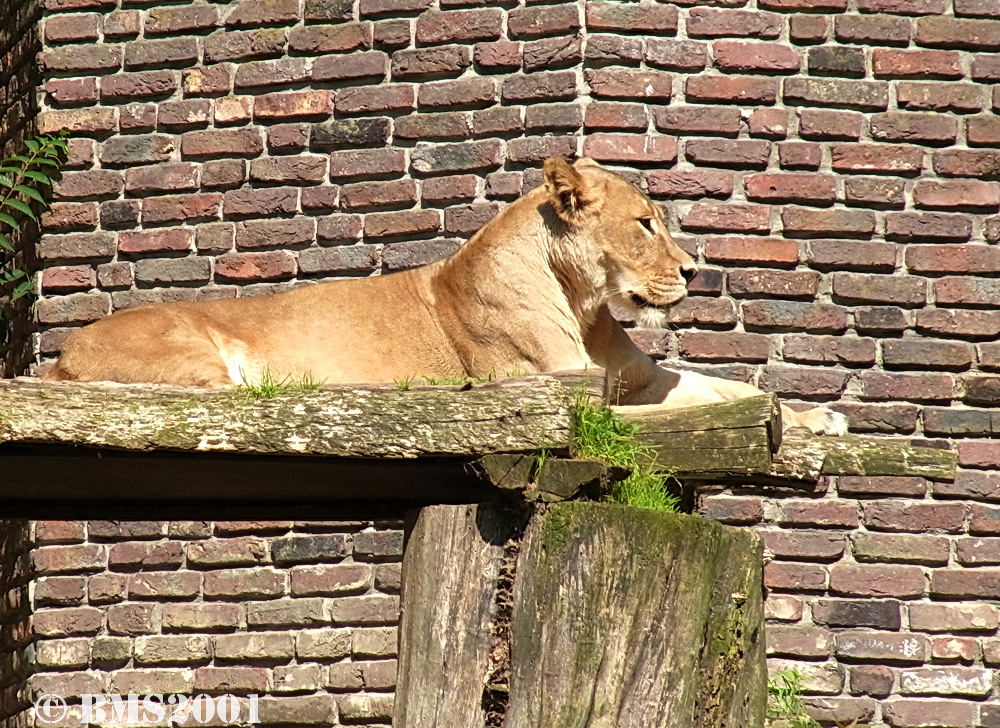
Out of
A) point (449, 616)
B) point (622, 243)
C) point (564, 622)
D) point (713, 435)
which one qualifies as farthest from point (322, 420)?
point (622, 243)

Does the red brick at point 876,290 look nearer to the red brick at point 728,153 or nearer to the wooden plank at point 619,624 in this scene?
the red brick at point 728,153

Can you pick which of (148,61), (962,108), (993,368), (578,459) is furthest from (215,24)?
(578,459)

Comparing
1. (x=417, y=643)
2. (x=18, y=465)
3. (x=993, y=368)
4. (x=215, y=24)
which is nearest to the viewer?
(x=417, y=643)

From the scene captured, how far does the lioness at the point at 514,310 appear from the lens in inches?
195

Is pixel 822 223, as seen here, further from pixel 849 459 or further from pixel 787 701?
pixel 849 459

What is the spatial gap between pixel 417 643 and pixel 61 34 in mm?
Result: 4789

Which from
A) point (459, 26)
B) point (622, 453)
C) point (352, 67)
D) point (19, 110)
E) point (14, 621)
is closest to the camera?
point (622, 453)

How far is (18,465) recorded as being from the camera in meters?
3.38

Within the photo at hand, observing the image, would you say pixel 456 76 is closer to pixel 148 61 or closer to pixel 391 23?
pixel 391 23

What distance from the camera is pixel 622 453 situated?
128 inches

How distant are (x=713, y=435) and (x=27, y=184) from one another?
465 cm

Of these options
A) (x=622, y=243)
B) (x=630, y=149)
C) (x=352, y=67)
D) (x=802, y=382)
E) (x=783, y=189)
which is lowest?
(x=802, y=382)

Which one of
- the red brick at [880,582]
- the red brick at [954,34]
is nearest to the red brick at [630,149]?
the red brick at [954,34]

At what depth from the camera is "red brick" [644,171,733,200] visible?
20.7 ft
